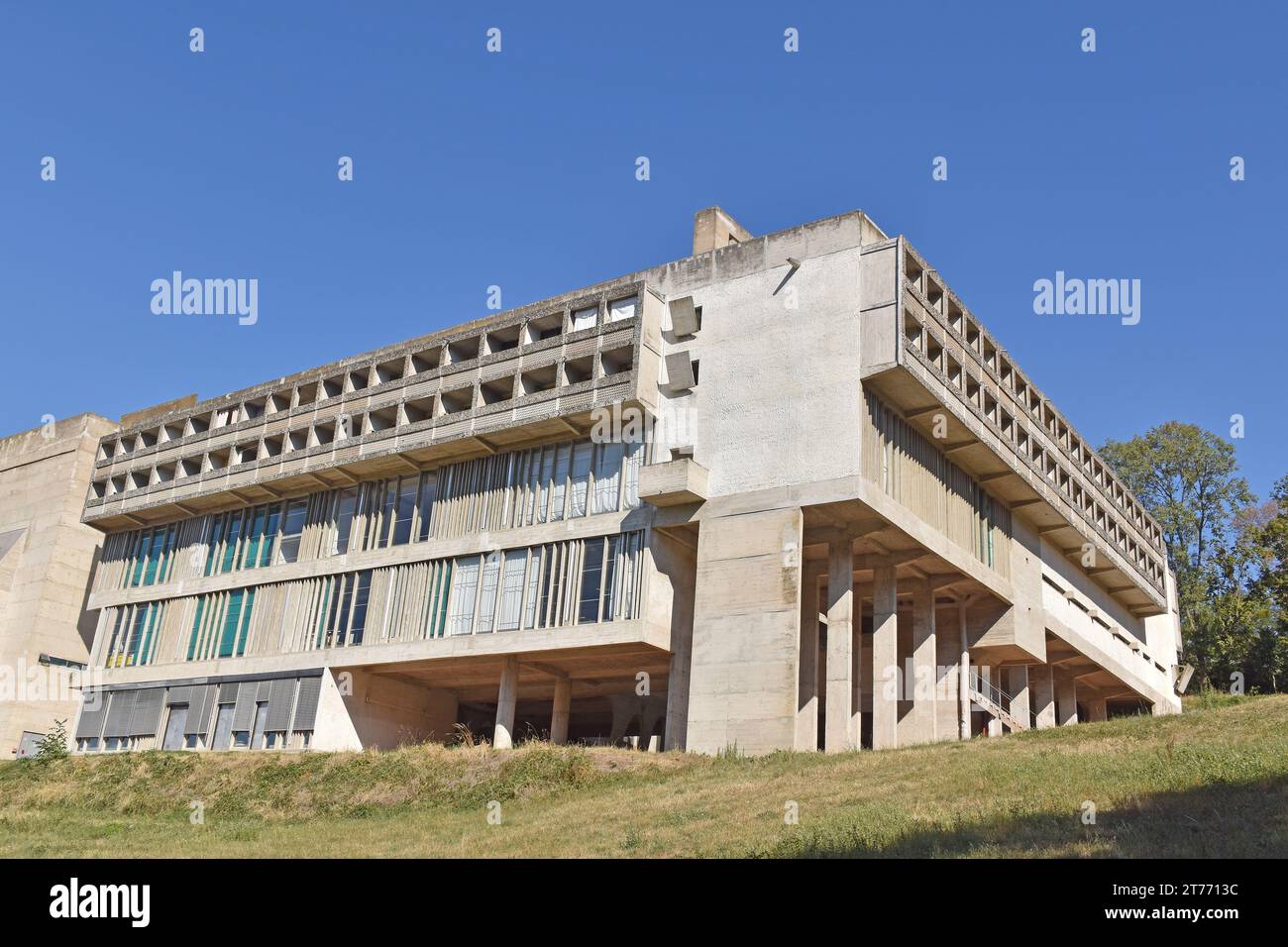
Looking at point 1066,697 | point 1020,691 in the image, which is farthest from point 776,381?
point 1066,697

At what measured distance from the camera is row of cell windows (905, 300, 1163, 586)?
38.8 metres

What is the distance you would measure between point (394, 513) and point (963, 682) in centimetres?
2180

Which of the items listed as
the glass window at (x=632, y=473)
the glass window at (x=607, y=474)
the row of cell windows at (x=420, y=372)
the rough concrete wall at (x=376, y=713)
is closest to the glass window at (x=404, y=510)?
the row of cell windows at (x=420, y=372)

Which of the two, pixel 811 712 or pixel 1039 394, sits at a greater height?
pixel 1039 394

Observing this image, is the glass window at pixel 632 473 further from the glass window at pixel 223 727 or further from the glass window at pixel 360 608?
the glass window at pixel 223 727

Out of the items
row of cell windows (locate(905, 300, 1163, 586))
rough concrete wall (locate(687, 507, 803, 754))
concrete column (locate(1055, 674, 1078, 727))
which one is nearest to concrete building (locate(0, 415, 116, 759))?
rough concrete wall (locate(687, 507, 803, 754))

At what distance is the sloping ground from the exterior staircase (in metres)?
11.2

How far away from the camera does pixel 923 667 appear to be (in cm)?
4084

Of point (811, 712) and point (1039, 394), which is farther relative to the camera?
point (1039, 394)

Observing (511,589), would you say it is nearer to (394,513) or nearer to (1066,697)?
(394,513)

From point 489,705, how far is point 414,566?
9373 mm
